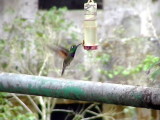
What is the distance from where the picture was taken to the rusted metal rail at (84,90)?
81.7 inches

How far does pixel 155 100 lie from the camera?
2041 millimetres

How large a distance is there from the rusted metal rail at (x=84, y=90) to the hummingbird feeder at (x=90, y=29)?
0.95 m

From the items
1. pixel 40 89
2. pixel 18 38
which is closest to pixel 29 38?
pixel 18 38

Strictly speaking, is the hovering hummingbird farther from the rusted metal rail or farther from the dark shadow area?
the dark shadow area

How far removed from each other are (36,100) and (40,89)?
4.87 metres

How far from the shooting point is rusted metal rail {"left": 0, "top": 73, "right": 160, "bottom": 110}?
6.81ft

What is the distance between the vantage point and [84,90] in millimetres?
2193

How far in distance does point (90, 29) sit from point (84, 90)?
123 centimetres

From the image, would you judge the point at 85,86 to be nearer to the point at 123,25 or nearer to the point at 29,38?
the point at 29,38

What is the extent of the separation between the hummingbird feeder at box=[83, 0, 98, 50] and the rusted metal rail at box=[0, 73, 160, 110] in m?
0.95

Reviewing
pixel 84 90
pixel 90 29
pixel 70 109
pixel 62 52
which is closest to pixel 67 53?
pixel 62 52

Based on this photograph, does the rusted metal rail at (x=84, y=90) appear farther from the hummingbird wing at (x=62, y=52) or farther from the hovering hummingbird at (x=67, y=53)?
the hummingbird wing at (x=62, y=52)

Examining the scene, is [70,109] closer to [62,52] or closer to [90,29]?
[62,52]

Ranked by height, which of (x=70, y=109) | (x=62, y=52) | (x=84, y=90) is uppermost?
(x=84, y=90)
